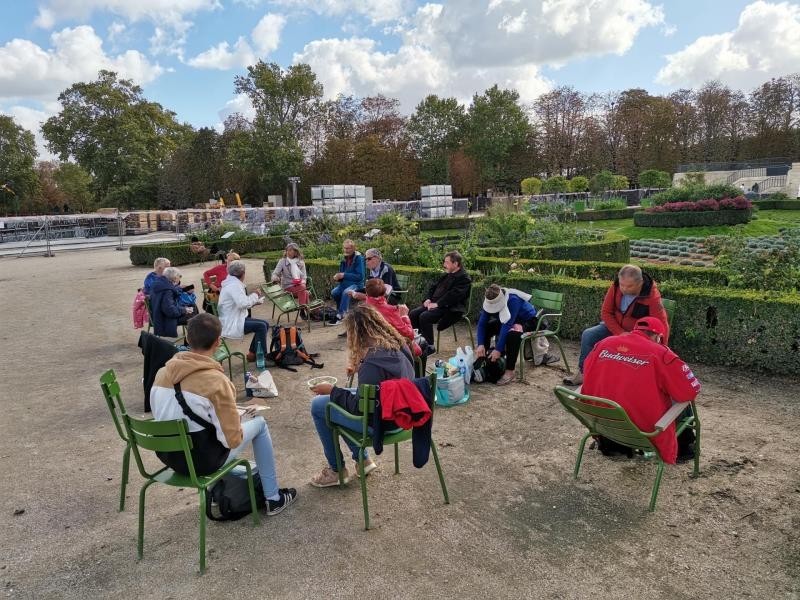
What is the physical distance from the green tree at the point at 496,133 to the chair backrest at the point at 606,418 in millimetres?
53839

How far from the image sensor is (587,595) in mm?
2895

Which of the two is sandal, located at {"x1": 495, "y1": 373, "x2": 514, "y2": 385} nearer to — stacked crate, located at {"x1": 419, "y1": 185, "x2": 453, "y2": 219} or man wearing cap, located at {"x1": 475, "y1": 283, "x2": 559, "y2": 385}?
man wearing cap, located at {"x1": 475, "y1": 283, "x2": 559, "y2": 385}

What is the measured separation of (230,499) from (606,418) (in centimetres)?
236

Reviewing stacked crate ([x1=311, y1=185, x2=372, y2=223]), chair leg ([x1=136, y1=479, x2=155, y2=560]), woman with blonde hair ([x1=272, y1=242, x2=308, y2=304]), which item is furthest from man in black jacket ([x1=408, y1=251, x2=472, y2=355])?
stacked crate ([x1=311, y1=185, x2=372, y2=223])

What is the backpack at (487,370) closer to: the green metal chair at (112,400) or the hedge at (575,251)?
the green metal chair at (112,400)

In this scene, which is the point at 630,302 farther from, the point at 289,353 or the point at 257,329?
the point at 257,329

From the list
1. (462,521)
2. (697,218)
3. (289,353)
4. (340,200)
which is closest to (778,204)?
(697,218)

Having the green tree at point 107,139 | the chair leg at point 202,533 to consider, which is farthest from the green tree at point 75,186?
the chair leg at point 202,533

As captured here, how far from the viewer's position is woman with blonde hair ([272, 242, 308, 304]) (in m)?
9.30

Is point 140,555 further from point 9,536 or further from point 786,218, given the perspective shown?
point 786,218

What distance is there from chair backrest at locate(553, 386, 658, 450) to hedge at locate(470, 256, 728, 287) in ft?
13.1

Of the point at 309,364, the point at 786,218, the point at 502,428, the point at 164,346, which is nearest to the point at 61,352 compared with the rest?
the point at 309,364

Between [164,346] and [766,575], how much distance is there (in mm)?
4366

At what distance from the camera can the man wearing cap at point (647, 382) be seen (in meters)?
3.56
